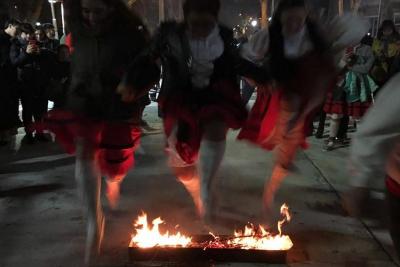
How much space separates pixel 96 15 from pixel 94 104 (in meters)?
0.60

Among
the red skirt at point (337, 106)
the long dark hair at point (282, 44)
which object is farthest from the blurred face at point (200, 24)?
the red skirt at point (337, 106)

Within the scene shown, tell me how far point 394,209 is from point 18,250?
2697mm

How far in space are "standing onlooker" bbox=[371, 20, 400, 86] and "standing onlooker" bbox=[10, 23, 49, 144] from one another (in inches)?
195

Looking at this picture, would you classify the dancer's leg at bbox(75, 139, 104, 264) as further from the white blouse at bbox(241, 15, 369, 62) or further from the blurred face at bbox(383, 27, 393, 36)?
the blurred face at bbox(383, 27, 393, 36)

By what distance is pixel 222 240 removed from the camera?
11.5ft

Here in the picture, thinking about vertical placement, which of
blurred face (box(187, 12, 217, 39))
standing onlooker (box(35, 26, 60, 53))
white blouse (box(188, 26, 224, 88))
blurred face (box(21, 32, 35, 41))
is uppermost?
blurred face (box(187, 12, 217, 39))

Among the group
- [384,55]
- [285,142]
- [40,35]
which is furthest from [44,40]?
[384,55]

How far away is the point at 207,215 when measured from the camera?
3668 mm

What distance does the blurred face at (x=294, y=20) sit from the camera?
3520 mm

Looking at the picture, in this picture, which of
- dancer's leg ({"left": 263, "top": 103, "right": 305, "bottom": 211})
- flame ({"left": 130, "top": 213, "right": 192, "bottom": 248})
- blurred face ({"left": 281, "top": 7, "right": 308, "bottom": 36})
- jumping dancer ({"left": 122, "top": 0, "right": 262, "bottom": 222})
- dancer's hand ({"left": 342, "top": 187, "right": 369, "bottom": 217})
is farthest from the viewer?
dancer's leg ({"left": 263, "top": 103, "right": 305, "bottom": 211})

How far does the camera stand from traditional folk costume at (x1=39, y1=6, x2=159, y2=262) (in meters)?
3.28

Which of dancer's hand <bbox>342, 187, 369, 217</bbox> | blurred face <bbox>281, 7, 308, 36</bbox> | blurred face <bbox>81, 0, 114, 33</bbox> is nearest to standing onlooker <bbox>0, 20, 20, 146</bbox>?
blurred face <bbox>81, 0, 114, 33</bbox>

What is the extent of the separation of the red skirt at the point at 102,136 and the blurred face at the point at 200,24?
81 cm

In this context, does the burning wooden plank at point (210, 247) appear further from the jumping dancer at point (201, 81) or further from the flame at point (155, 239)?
the jumping dancer at point (201, 81)
